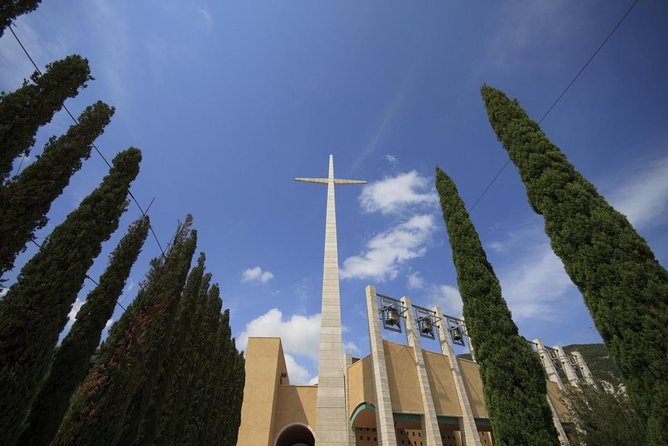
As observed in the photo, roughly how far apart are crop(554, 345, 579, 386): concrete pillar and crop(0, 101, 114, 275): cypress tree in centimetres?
3639

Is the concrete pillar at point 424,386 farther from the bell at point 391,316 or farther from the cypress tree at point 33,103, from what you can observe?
the cypress tree at point 33,103

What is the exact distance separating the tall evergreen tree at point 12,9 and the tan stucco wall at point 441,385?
21297 millimetres

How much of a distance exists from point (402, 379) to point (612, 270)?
46.5ft

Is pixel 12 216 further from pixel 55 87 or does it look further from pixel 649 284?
pixel 649 284

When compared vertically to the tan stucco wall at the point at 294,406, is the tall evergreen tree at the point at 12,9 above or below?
above

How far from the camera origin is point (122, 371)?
654 cm

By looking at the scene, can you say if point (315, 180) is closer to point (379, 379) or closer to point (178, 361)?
point (379, 379)

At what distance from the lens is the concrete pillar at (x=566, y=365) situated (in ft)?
89.4

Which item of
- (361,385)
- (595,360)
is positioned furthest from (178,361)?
(595,360)

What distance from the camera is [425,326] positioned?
66.5 feet

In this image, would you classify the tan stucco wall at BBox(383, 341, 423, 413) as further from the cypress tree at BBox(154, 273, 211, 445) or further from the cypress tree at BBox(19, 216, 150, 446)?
the cypress tree at BBox(19, 216, 150, 446)

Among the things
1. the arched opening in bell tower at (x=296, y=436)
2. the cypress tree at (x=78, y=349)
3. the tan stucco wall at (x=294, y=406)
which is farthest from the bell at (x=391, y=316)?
the cypress tree at (x=78, y=349)

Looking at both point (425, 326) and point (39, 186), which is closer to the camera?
point (39, 186)

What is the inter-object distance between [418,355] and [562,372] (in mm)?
21936
